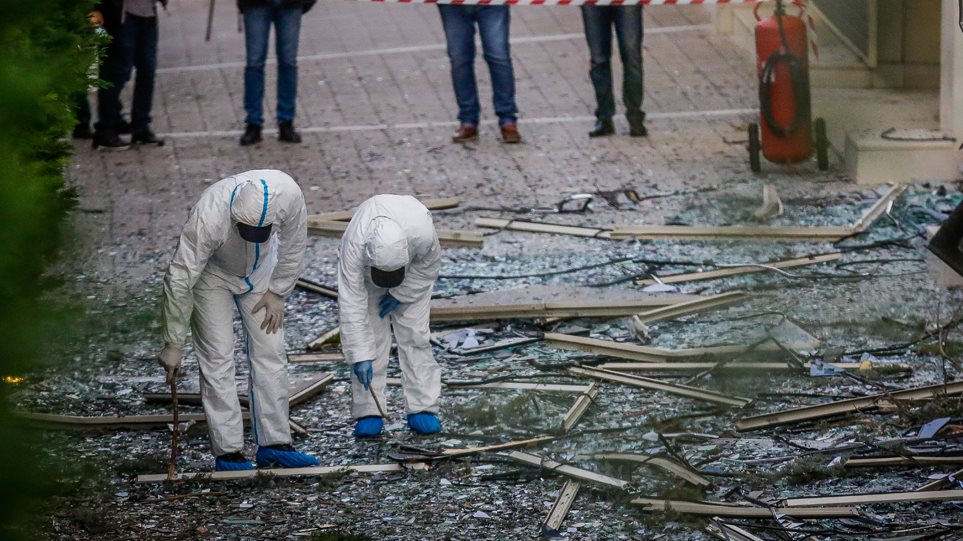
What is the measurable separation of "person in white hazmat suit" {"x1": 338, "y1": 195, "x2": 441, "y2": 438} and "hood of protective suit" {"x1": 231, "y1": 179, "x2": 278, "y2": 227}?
571 mm

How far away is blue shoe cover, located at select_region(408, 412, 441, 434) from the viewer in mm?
6555

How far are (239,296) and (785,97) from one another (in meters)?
5.52

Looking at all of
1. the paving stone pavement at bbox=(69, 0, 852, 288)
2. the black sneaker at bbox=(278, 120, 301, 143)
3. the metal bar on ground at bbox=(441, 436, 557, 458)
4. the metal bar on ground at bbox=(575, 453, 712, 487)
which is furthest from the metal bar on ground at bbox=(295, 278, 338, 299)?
the black sneaker at bbox=(278, 120, 301, 143)

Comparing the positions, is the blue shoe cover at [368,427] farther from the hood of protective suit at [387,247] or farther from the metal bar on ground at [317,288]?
the metal bar on ground at [317,288]

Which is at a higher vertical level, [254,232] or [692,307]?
[254,232]

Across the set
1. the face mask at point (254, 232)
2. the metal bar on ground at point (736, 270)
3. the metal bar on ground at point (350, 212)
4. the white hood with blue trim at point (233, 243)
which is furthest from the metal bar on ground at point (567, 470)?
the metal bar on ground at point (350, 212)

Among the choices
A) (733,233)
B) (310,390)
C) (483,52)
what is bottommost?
(733,233)

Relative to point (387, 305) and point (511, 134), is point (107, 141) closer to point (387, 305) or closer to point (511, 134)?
point (511, 134)

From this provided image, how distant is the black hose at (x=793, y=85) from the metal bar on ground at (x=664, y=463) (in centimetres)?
490

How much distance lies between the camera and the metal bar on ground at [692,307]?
7.77 metres

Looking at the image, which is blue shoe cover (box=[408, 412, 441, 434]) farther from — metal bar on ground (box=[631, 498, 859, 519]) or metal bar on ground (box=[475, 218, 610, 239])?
metal bar on ground (box=[475, 218, 610, 239])

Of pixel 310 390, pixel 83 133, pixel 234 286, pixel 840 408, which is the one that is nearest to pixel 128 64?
pixel 83 133

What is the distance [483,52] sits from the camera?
11.1 m

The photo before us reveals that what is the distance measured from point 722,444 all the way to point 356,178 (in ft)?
17.0
